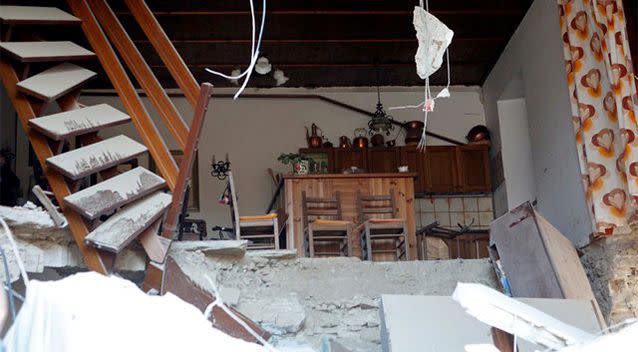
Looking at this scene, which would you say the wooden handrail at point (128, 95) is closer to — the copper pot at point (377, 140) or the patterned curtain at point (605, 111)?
the patterned curtain at point (605, 111)

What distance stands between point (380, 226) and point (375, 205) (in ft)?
1.61

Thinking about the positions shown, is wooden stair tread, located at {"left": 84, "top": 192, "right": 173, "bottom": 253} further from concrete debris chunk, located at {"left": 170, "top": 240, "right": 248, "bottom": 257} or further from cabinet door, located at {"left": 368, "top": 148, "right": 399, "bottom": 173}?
cabinet door, located at {"left": 368, "top": 148, "right": 399, "bottom": 173}

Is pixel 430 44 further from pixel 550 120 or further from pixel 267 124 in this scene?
pixel 267 124

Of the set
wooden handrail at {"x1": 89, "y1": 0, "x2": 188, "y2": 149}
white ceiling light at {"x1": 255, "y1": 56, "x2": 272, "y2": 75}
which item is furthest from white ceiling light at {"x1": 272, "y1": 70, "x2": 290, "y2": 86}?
wooden handrail at {"x1": 89, "y1": 0, "x2": 188, "y2": 149}

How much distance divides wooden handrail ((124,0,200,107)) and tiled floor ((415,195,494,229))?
5.70 meters

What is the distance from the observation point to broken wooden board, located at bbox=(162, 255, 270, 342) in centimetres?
473

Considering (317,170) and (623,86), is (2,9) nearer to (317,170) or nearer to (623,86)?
(623,86)

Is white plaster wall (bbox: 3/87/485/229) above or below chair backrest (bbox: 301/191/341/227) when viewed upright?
above

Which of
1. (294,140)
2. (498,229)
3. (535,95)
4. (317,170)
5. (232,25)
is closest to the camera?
(498,229)

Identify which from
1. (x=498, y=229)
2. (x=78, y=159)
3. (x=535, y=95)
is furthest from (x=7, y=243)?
(x=535, y=95)

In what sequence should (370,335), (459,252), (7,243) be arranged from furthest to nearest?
(459,252), (370,335), (7,243)

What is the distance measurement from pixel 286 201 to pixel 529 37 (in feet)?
9.33

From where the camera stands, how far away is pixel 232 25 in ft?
28.8

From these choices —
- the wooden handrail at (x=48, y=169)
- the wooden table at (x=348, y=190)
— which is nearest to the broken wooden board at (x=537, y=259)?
the wooden table at (x=348, y=190)
